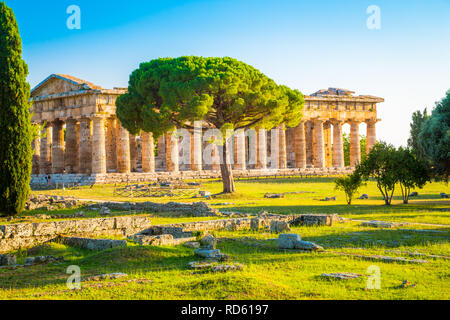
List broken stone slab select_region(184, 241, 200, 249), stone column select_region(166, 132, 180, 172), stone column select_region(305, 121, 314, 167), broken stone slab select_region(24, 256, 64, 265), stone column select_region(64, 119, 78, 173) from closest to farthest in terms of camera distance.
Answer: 1. broken stone slab select_region(24, 256, 64, 265)
2. broken stone slab select_region(184, 241, 200, 249)
3. stone column select_region(166, 132, 180, 172)
4. stone column select_region(64, 119, 78, 173)
5. stone column select_region(305, 121, 314, 167)

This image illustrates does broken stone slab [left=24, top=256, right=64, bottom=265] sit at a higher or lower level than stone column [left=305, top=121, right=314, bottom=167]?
lower

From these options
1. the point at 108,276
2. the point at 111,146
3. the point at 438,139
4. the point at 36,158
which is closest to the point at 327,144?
the point at 111,146

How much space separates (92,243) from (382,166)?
678 inches

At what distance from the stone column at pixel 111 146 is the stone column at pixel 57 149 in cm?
470

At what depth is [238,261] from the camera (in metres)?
10.0

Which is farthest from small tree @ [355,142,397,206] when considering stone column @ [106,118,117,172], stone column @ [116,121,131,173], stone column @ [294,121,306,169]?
stone column @ [106,118,117,172]

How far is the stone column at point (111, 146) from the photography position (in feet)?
162

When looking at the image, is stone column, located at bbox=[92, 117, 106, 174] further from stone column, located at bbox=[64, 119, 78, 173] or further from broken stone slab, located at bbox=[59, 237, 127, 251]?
broken stone slab, located at bbox=[59, 237, 127, 251]

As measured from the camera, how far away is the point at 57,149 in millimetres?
49250

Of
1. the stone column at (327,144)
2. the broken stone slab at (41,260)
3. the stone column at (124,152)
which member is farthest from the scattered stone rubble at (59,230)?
the stone column at (327,144)

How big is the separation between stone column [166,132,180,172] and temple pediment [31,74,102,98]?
356 inches

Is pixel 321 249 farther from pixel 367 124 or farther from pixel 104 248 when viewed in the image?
pixel 367 124

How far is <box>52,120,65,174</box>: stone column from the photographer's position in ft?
160

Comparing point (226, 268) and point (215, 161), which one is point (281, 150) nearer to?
point (215, 161)
